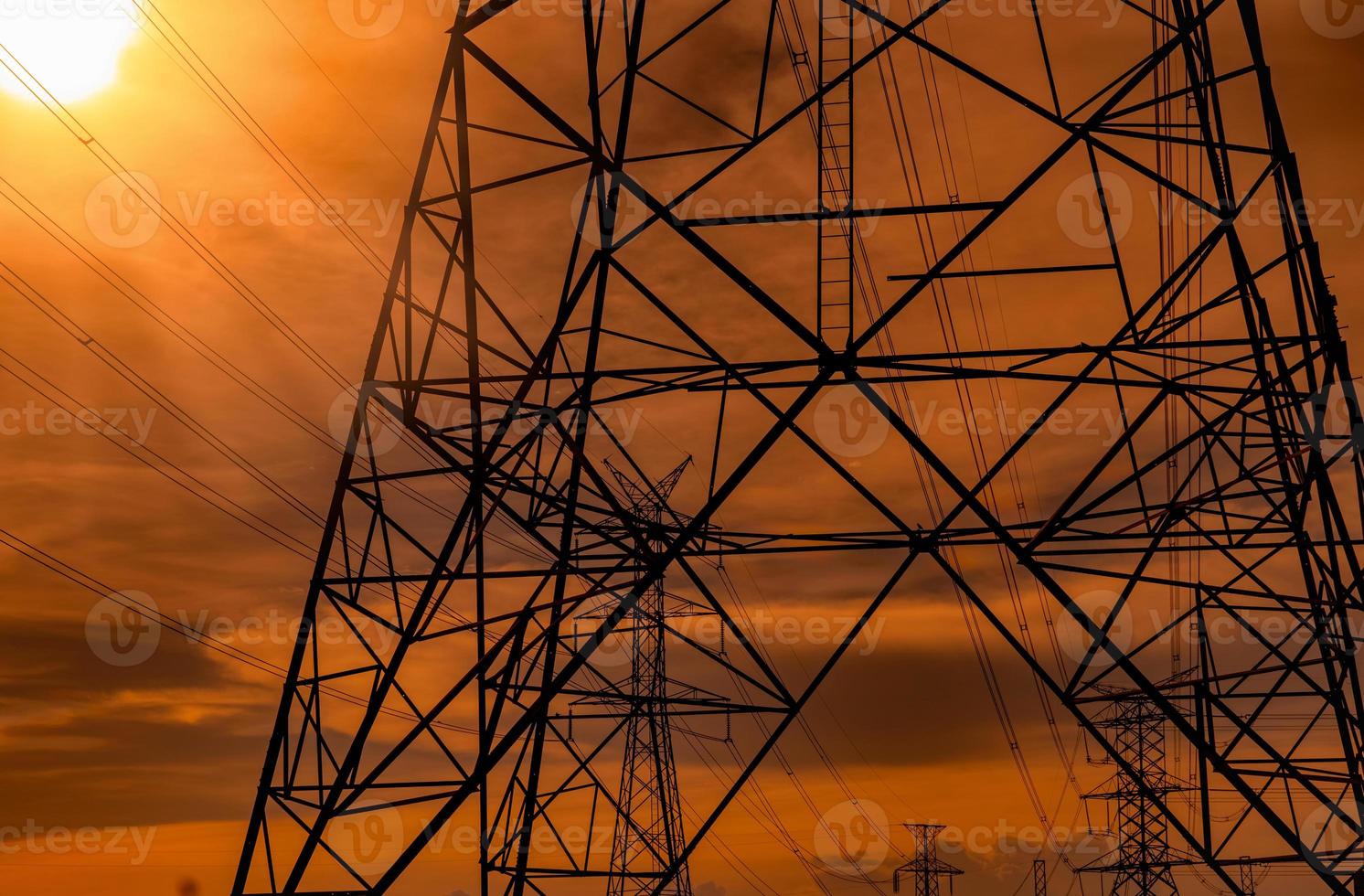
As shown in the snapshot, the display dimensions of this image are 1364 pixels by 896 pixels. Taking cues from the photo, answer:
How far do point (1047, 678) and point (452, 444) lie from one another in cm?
780

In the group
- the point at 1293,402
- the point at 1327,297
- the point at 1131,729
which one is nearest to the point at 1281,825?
the point at 1293,402

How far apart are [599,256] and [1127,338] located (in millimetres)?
6485

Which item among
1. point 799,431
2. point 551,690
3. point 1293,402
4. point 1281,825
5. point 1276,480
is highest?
point 1276,480

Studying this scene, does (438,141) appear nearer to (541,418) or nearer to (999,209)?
(541,418)

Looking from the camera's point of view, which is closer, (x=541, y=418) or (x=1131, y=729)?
(x=541, y=418)

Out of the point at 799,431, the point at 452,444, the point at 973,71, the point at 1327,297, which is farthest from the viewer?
the point at 452,444

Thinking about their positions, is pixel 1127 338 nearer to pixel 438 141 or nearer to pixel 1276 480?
pixel 1276 480

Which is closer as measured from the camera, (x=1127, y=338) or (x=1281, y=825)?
(x=1281, y=825)

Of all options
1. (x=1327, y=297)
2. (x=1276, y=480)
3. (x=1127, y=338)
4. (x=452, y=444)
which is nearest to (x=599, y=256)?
(x=452, y=444)

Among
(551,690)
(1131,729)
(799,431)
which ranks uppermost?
(1131,729)

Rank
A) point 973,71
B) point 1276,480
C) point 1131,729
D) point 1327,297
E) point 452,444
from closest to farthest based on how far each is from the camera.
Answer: point 973,71
point 1327,297
point 452,444
point 1276,480
point 1131,729

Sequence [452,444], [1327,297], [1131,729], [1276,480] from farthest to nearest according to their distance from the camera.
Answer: [1131,729], [1276,480], [452,444], [1327,297]

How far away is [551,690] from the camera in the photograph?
14.3m

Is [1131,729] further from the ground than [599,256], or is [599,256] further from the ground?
[1131,729]
